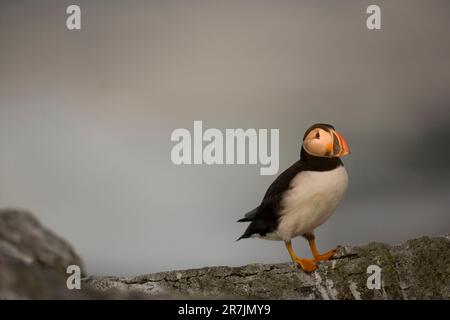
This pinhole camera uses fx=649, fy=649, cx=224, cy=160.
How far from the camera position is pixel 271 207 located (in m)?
3.35

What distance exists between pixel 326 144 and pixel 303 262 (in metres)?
0.62

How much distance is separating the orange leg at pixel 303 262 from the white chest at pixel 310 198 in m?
0.08

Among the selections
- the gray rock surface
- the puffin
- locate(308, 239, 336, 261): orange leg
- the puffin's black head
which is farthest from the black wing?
the gray rock surface

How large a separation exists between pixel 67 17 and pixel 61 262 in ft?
5.87

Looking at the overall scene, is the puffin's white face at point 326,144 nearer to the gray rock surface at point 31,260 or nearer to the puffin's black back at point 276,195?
the puffin's black back at point 276,195

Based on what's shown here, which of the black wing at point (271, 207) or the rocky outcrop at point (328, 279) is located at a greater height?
the black wing at point (271, 207)

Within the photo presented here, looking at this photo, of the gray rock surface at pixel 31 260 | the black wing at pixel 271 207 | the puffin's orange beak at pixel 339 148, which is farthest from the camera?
the black wing at pixel 271 207

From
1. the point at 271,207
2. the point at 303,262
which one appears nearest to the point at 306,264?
the point at 303,262

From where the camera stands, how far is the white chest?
319 centimetres

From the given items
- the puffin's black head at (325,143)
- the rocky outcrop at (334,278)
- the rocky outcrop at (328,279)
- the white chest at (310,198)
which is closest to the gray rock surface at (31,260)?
the rocky outcrop at (334,278)

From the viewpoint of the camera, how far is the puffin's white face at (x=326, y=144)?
3193 millimetres

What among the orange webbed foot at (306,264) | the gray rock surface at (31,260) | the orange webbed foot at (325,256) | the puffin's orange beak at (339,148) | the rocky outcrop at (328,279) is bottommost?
the rocky outcrop at (328,279)

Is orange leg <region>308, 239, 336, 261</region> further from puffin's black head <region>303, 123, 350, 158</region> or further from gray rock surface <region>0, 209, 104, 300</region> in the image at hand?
gray rock surface <region>0, 209, 104, 300</region>

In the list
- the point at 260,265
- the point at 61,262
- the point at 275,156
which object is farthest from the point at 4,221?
the point at 275,156
